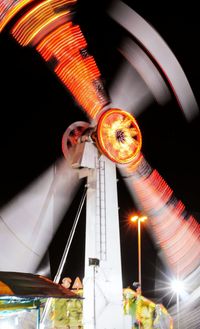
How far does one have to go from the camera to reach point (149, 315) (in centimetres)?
1498

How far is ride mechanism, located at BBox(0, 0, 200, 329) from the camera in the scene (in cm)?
1005

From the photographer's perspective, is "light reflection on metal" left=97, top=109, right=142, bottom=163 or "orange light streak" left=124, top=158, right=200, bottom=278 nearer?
"light reflection on metal" left=97, top=109, right=142, bottom=163

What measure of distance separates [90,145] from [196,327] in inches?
495

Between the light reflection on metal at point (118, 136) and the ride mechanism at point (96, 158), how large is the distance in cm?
3

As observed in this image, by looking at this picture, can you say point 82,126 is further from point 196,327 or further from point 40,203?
point 196,327

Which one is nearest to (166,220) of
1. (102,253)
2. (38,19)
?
(102,253)

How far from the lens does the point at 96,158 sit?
36.3 ft

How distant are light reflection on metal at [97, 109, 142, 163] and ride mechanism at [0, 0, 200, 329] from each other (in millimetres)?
28

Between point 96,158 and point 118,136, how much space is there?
1.09m

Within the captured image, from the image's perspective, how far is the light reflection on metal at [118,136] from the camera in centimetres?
1112

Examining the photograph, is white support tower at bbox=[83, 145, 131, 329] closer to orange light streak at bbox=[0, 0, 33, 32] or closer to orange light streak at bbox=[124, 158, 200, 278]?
orange light streak at bbox=[124, 158, 200, 278]

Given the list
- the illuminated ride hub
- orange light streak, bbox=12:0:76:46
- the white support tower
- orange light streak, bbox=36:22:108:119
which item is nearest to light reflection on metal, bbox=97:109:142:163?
the illuminated ride hub

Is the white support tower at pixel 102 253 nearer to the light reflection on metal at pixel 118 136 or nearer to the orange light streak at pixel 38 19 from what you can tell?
the light reflection on metal at pixel 118 136

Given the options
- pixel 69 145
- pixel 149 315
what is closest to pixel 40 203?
pixel 69 145
